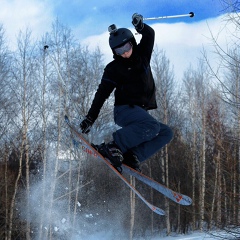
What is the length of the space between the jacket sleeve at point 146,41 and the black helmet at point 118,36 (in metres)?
0.17

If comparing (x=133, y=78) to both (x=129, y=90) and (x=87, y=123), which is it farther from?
(x=87, y=123)

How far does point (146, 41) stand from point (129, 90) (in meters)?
0.62

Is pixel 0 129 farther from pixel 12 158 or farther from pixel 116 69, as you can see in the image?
pixel 116 69

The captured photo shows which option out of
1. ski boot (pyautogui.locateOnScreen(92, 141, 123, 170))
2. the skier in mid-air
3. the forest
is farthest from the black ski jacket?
the forest

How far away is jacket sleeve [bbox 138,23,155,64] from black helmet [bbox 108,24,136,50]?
0.17m

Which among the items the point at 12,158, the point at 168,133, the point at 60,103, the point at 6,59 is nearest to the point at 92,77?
the point at 60,103

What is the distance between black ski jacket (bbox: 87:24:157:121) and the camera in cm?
424

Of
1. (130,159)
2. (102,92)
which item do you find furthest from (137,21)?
(130,159)

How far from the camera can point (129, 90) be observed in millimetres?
4270

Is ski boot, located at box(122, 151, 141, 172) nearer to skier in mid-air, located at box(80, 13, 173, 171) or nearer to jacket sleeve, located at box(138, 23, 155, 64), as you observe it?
skier in mid-air, located at box(80, 13, 173, 171)

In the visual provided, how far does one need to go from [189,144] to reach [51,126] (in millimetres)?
11163

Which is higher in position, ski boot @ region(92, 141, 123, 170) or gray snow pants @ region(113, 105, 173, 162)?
gray snow pants @ region(113, 105, 173, 162)

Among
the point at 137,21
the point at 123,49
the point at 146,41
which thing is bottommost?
the point at 123,49

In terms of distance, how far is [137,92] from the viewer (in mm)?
4277
